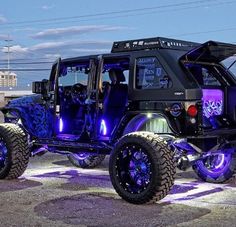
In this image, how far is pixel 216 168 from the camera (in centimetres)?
880

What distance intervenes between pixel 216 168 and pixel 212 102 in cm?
136

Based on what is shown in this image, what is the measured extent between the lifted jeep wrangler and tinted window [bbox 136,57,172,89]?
0.01m

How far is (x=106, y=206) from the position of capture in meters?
7.02

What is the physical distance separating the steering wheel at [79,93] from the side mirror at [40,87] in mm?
613

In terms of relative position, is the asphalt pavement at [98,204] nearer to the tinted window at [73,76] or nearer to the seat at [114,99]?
the seat at [114,99]

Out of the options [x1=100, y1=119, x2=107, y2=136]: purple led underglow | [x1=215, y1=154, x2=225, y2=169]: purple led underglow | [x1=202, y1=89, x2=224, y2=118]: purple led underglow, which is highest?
[x1=202, y1=89, x2=224, y2=118]: purple led underglow

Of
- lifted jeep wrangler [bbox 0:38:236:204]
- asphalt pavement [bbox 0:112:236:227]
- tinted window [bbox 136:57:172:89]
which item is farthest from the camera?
tinted window [bbox 136:57:172:89]

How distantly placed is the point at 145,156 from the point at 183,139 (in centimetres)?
57

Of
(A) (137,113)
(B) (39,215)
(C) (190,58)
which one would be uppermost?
(C) (190,58)

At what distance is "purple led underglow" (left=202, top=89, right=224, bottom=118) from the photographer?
7.79 metres

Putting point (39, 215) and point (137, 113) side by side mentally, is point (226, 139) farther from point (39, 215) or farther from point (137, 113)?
point (39, 215)

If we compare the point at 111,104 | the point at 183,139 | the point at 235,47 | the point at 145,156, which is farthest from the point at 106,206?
the point at 235,47

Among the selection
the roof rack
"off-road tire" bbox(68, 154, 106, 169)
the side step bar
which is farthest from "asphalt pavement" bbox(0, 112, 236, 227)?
the roof rack

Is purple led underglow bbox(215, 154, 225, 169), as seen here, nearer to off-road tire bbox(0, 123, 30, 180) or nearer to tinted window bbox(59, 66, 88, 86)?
tinted window bbox(59, 66, 88, 86)
